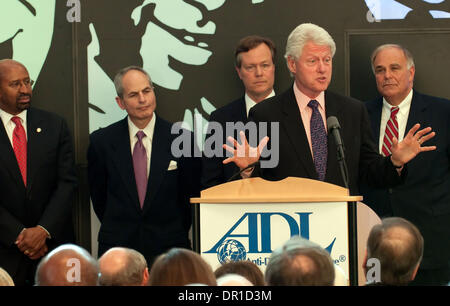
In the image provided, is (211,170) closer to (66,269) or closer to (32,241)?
(32,241)

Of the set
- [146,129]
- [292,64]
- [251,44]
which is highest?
[251,44]

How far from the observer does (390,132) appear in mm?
5504

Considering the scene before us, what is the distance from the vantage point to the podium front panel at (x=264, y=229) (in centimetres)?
348

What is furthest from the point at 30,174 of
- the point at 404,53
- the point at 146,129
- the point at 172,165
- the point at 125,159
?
the point at 404,53

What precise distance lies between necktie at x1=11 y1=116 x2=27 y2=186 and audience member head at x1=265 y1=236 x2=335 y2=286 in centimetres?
347

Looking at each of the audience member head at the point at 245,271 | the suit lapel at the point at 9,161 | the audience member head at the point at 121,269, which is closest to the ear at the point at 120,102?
the suit lapel at the point at 9,161

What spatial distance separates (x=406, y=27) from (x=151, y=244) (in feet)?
8.31

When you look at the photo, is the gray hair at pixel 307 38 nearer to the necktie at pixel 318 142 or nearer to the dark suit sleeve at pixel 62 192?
the necktie at pixel 318 142

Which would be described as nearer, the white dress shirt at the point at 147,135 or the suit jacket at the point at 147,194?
the suit jacket at the point at 147,194

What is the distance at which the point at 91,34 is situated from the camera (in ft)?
19.7

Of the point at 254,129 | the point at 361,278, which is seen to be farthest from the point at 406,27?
the point at 361,278

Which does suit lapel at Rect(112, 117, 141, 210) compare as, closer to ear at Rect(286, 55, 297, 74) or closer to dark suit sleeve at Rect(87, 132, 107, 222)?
dark suit sleeve at Rect(87, 132, 107, 222)

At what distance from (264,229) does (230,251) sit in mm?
184

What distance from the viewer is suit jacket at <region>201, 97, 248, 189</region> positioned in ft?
17.5
